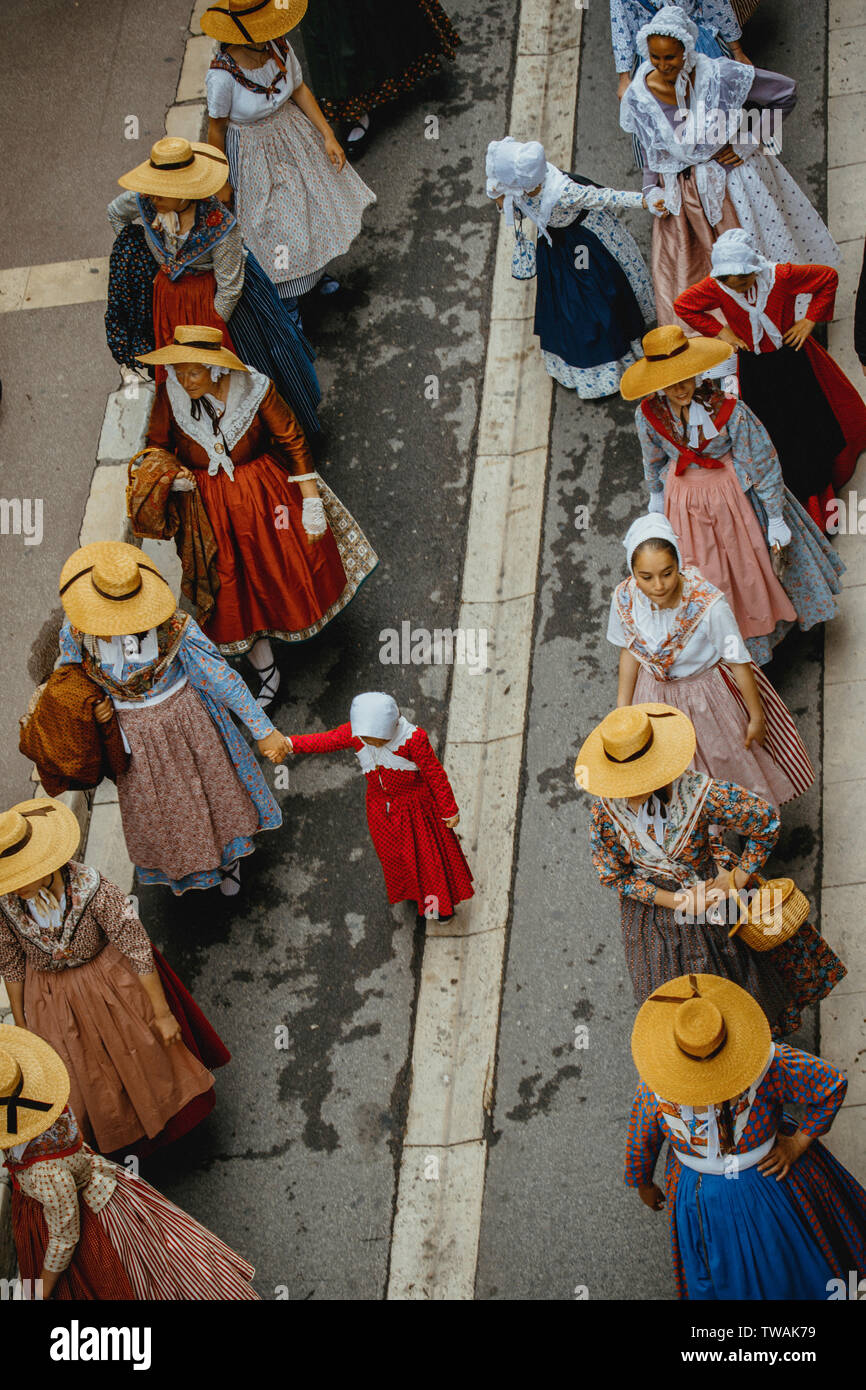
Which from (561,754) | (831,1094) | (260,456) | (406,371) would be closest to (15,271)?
(406,371)

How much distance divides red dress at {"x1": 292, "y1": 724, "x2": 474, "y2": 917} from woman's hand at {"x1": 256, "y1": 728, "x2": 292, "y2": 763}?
0.14 ft

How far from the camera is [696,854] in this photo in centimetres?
454

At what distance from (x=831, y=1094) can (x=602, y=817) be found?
3.35 feet

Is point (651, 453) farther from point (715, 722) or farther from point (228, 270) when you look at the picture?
point (228, 270)

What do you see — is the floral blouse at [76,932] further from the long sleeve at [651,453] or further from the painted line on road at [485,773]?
the long sleeve at [651,453]

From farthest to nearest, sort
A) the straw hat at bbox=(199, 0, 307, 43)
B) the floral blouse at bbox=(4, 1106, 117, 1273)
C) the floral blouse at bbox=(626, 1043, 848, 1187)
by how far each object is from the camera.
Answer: the straw hat at bbox=(199, 0, 307, 43)
the floral blouse at bbox=(4, 1106, 117, 1273)
the floral blouse at bbox=(626, 1043, 848, 1187)

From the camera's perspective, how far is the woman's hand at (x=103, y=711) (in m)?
5.36

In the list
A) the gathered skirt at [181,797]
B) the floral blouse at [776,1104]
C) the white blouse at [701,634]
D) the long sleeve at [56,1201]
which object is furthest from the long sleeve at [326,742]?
the floral blouse at [776,1104]

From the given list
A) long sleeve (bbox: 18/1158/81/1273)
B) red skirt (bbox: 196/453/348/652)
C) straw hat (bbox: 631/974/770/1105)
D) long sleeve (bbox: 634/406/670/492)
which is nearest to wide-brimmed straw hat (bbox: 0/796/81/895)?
long sleeve (bbox: 18/1158/81/1273)

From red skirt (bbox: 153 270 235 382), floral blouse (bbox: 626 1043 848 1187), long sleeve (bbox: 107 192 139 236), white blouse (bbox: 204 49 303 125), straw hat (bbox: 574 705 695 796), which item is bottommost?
floral blouse (bbox: 626 1043 848 1187)

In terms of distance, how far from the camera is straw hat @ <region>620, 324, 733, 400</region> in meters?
5.38

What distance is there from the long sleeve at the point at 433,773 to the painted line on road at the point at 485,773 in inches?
23.4

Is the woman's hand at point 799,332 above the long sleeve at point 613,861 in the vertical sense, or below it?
above

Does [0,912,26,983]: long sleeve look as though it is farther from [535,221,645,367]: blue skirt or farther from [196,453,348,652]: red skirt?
[535,221,645,367]: blue skirt
